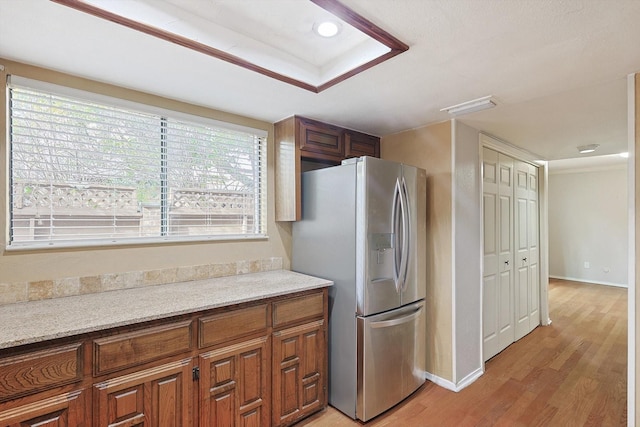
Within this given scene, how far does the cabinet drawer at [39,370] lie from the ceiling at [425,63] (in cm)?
137

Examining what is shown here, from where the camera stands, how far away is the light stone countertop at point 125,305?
1.28m

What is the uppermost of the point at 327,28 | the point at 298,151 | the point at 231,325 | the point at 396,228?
the point at 327,28

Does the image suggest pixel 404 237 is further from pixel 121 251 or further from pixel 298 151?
pixel 121 251

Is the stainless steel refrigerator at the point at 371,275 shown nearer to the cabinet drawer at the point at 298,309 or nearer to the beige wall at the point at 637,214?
the cabinet drawer at the point at 298,309

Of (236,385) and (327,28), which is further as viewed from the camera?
(236,385)

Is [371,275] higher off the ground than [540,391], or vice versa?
[371,275]

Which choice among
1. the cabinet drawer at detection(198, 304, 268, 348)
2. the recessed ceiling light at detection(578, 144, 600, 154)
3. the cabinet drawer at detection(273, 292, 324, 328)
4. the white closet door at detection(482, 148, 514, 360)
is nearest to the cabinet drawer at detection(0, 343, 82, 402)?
the cabinet drawer at detection(198, 304, 268, 348)

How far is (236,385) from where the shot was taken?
1.79 metres

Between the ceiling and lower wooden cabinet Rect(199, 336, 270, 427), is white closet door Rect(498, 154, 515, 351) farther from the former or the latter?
lower wooden cabinet Rect(199, 336, 270, 427)

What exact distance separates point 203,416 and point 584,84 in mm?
2900

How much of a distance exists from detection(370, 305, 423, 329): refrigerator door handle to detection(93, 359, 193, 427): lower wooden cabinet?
1187 mm

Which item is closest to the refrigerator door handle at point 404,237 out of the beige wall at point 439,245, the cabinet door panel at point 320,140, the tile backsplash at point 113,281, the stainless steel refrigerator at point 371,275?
the stainless steel refrigerator at point 371,275

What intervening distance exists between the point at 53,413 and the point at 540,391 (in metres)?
3.20

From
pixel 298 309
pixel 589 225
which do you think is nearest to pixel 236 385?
pixel 298 309
